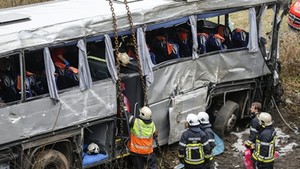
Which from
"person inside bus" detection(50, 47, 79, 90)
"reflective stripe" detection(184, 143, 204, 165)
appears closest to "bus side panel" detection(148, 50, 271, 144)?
"reflective stripe" detection(184, 143, 204, 165)

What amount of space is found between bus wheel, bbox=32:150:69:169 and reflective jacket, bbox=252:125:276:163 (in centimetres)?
300

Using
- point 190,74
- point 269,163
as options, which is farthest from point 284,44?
point 269,163

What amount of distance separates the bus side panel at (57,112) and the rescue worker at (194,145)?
47.6 inches

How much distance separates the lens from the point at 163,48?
9766 millimetres

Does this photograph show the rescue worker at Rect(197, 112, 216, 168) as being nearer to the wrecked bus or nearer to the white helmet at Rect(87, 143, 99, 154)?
the wrecked bus

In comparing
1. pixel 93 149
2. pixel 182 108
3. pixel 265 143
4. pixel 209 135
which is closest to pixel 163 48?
pixel 182 108

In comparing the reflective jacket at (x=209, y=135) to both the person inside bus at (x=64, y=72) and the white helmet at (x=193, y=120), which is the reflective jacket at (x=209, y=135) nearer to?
the white helmet at (x=193, y=120)

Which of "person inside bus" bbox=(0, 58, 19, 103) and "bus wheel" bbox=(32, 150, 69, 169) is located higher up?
"person inside bus" bbox=(0, 58, 19, 103)

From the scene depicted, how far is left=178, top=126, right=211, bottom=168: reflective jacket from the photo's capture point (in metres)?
8.48

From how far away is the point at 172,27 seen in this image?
10367 millimetres

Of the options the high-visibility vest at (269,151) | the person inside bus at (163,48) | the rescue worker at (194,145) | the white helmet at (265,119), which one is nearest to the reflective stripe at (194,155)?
the rescue worker at (194,145)

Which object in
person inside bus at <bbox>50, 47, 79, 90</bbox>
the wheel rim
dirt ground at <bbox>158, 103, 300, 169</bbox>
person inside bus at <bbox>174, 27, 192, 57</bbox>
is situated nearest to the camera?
person inside bus at <bbox>50, 47, 79, 90</bbox>

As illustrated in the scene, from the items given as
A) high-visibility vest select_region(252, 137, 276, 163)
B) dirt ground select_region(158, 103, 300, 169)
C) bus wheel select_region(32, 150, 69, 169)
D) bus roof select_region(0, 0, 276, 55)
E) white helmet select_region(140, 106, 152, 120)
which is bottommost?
dirt ground select_region(158, 103, 300, 169)

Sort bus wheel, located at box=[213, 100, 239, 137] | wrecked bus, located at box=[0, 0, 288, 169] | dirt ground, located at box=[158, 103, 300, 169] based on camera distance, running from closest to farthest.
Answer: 1. wrecked bus, located at box=[0, 0, 288, 169]
2. dirt ground, located at box=[158, 103, 300, 169]
3. bus wheel, located at box=[213, 100, 239, 137]
